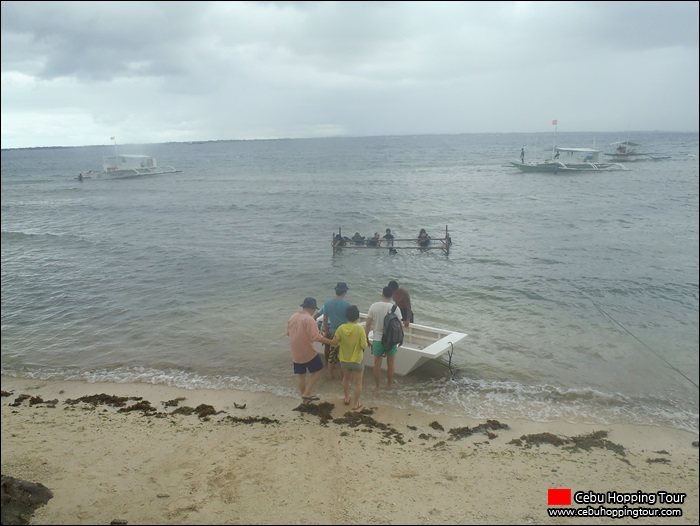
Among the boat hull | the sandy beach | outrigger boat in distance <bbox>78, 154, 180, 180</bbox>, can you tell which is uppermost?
outrigger boat in distance <bbox>78, 154, 180, 180</bbox>

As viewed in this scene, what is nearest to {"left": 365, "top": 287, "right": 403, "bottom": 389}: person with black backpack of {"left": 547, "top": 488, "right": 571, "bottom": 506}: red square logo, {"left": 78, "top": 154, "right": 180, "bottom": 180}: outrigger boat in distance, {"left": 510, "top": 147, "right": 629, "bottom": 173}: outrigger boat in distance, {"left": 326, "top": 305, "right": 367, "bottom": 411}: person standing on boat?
{"left": 326, "top": 305, "right": 367, "bottom": 411}: person standing on boat

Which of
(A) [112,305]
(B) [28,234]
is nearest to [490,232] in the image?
(A) [112,305]

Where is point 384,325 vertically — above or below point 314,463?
above

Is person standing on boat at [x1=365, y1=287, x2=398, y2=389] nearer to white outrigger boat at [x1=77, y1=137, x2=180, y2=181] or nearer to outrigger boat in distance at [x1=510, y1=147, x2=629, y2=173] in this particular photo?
outrigger boat in distance at [x1=510, y1=147, x2=629, y2=173]

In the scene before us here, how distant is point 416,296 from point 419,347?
5.67m

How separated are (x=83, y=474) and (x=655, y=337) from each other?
12.5 metres

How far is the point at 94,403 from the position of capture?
865 cm

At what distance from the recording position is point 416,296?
622 inches

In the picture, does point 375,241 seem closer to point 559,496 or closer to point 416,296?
point 416,296

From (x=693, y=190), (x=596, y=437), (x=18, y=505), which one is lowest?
(x=596, y=437)

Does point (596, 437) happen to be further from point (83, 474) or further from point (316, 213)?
point (316, 213)

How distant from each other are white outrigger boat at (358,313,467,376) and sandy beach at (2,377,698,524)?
4.02ft

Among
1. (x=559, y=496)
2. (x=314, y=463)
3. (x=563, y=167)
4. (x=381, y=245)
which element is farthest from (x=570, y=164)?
(x=314, y=463)

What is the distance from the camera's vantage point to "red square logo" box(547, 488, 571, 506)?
5.41 metres
